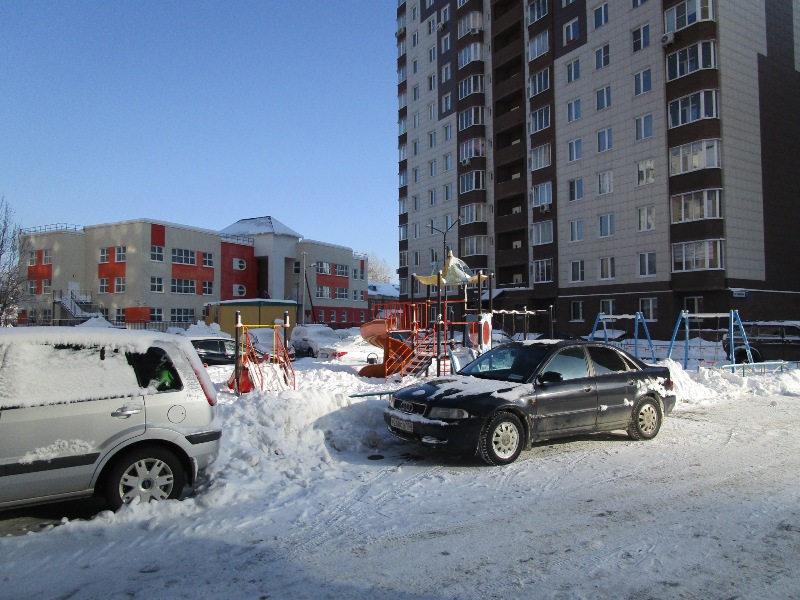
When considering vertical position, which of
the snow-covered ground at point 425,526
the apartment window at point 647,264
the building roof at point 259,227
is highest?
the building roof at point 259,227

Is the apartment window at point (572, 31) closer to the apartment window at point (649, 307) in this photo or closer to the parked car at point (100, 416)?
the apartment window at point (649, 307)

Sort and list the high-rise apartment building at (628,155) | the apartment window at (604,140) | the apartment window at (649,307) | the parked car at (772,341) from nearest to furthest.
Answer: the parked car at (772,341) → the high-rise apartment building at (628,155) → the apartment window at (649,307) → the apartment window at (604,140)

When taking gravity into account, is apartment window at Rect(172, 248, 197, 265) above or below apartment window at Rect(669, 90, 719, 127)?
below

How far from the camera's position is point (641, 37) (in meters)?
36.5

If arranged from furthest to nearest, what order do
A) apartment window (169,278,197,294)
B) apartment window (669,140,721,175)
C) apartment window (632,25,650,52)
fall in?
apartment window (169,278,197,294) < apartment window (632,25,650,52) < apartment window (669,140,721,175)

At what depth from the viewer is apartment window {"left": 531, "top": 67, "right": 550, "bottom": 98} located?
143 feet

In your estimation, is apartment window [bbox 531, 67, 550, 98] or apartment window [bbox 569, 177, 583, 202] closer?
apartment window [bbox 569, 177, 583, 202]

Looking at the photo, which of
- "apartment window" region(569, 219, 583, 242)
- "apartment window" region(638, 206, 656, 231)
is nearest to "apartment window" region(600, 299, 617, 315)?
"apartment window" region(569, 219, 583, 242)

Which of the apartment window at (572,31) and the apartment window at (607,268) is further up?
the apartment window at (572,31)

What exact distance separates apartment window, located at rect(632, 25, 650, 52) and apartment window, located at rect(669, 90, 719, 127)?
459 cm

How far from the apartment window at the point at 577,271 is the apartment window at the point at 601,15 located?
15975 mm

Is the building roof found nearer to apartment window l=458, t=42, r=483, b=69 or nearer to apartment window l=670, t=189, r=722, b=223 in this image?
apartment window l=458, t=42, r=483, b=69

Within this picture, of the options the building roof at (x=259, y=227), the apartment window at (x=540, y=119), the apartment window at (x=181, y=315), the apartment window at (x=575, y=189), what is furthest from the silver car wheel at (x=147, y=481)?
the building roof at (x=259, y=227)

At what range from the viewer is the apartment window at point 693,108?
32875mm
